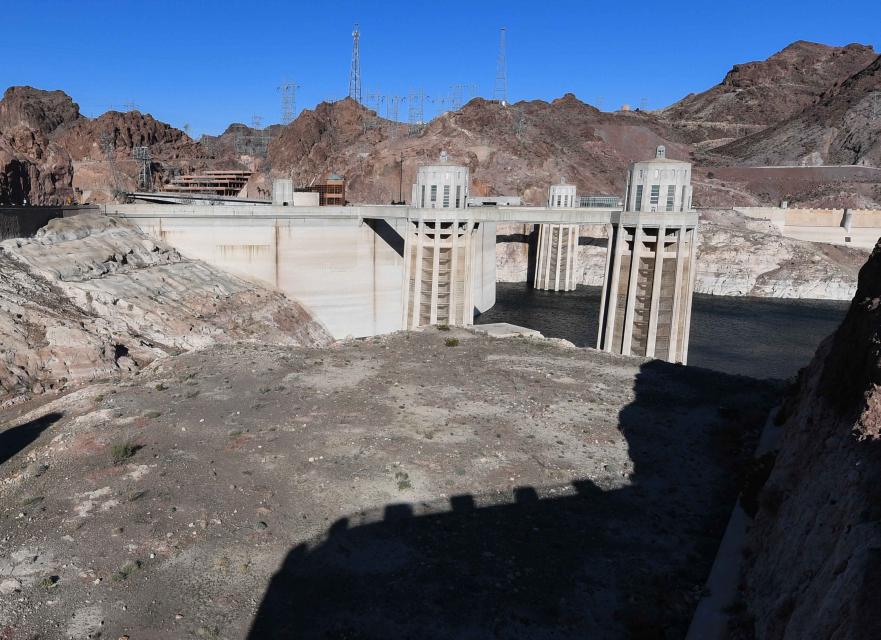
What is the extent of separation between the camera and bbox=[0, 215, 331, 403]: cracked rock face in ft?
87.3

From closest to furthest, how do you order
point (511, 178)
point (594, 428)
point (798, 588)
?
1. point (798, 588)
2. point (594, 428)
3. point (511, 178)

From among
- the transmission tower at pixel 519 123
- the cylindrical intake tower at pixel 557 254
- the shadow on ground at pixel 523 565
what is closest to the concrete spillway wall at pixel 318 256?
the cylindrical intake tower at pixel 557 254

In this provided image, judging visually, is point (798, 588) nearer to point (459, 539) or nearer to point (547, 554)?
point (547, 554)

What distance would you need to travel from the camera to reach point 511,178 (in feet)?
322

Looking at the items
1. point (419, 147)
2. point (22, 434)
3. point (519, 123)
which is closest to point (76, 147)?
point (419, 147)

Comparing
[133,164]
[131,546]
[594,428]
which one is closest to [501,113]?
[133,164]

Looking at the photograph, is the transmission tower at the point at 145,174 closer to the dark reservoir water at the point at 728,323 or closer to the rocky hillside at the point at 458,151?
the rocky hillside at the point at 458,151

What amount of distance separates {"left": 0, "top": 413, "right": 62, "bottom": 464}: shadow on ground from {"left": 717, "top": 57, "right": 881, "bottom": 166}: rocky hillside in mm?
149460

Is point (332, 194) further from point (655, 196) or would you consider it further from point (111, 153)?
point (111, 153)

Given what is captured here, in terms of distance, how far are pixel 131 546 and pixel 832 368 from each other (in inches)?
548

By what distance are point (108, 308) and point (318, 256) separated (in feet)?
59.4

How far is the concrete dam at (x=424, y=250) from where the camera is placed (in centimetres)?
3919

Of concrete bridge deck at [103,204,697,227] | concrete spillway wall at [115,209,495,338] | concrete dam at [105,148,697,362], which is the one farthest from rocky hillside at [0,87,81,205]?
concrete dam at [105,148,697,362]

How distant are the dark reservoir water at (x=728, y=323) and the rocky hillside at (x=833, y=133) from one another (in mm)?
81157
